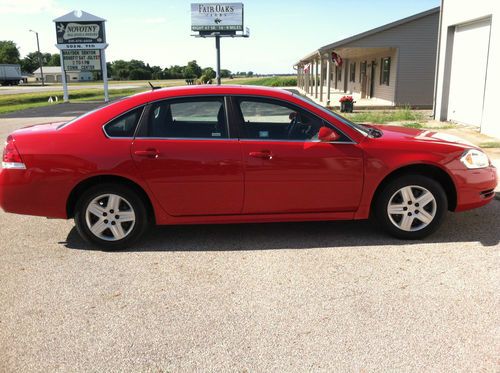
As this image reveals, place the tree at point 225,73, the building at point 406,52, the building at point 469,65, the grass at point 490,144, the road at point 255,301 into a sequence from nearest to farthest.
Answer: the road at point 255,301 < the grass at point 490,144 < the building at point 469,65 < the building at point 406,52 < the tree at point 225,73

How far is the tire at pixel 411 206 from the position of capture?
188 inches

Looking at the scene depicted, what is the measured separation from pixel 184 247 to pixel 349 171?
181 centimetres

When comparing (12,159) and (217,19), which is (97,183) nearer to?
(12,159)

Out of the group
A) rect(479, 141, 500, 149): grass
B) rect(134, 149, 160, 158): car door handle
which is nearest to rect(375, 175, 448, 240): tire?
rect(134, 149, 160, 158): car door handle

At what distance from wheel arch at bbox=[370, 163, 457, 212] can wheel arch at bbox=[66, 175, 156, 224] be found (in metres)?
2.30

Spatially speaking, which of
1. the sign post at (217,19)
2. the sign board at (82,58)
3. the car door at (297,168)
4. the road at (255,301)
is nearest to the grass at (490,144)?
the road at (255,301)

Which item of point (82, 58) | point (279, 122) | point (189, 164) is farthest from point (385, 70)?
point (189, 164)

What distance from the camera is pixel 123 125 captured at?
4.68 m

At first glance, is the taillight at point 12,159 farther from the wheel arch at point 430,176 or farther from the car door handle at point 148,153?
the wheel arch at point 430,176

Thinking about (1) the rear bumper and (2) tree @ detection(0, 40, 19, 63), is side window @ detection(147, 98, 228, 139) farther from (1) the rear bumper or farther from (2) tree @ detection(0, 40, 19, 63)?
(2) tree @ detection(0, 40, 19, 63)

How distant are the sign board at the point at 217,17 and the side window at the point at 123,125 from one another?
4237 centimetres

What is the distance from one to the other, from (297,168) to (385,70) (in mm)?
21367

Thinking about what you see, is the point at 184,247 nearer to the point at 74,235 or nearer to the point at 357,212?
the point at 74,235

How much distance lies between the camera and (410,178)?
4.77m
